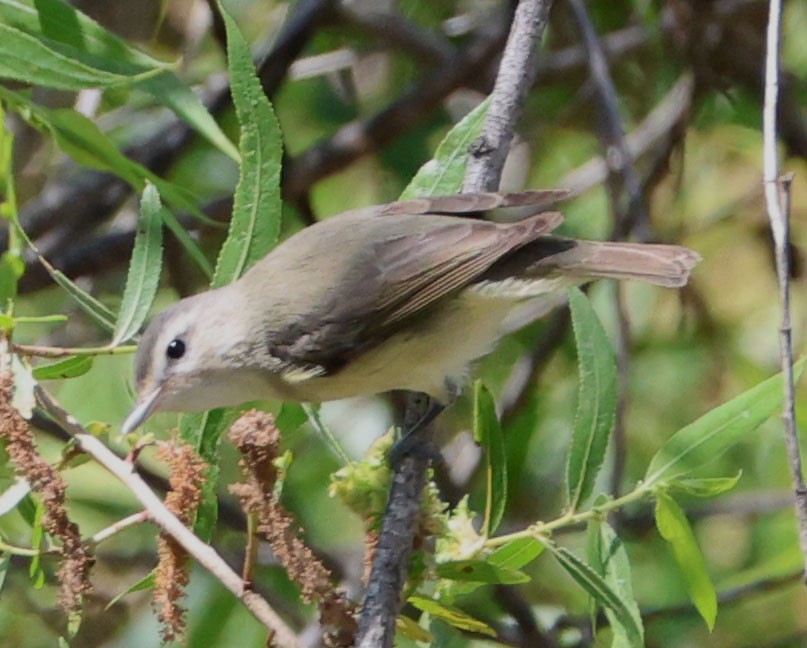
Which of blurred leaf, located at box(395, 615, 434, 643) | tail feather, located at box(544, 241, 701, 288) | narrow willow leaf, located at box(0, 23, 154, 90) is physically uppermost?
narrow willow leaf, located at box(0, 23, 154, 90)

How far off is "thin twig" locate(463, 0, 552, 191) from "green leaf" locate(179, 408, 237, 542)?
886 millimetres

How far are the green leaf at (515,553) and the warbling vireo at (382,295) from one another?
34.9 inches

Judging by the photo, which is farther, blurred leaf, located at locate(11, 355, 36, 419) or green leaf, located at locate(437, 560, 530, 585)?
green leaf, located at locate(437, 560, 530, 585)

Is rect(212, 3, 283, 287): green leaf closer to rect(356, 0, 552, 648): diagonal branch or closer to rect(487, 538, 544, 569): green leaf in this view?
rect(356, 0, 552, 648): diagonal branch

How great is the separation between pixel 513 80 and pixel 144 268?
104 cm

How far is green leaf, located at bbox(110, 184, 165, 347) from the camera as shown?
2527mm

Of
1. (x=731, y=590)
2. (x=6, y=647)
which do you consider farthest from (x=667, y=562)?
(x=6, y=647)

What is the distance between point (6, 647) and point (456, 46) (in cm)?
268

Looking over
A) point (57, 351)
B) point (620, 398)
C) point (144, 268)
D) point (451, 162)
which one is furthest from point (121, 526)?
point (620, 398)

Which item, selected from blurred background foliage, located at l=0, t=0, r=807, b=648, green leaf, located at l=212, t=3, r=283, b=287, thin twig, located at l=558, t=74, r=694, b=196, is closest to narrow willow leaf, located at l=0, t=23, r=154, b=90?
green leaf, located at l=212, t=3, r=283, b=287

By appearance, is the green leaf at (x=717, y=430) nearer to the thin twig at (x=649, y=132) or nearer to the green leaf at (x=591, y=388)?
the green leaf at (x=591, y=388)

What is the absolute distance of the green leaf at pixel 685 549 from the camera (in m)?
2.29

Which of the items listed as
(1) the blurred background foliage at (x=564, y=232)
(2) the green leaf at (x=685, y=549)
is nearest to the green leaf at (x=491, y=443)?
(2) the green leaf at (x=685, y=549)

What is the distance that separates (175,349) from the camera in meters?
3.13
